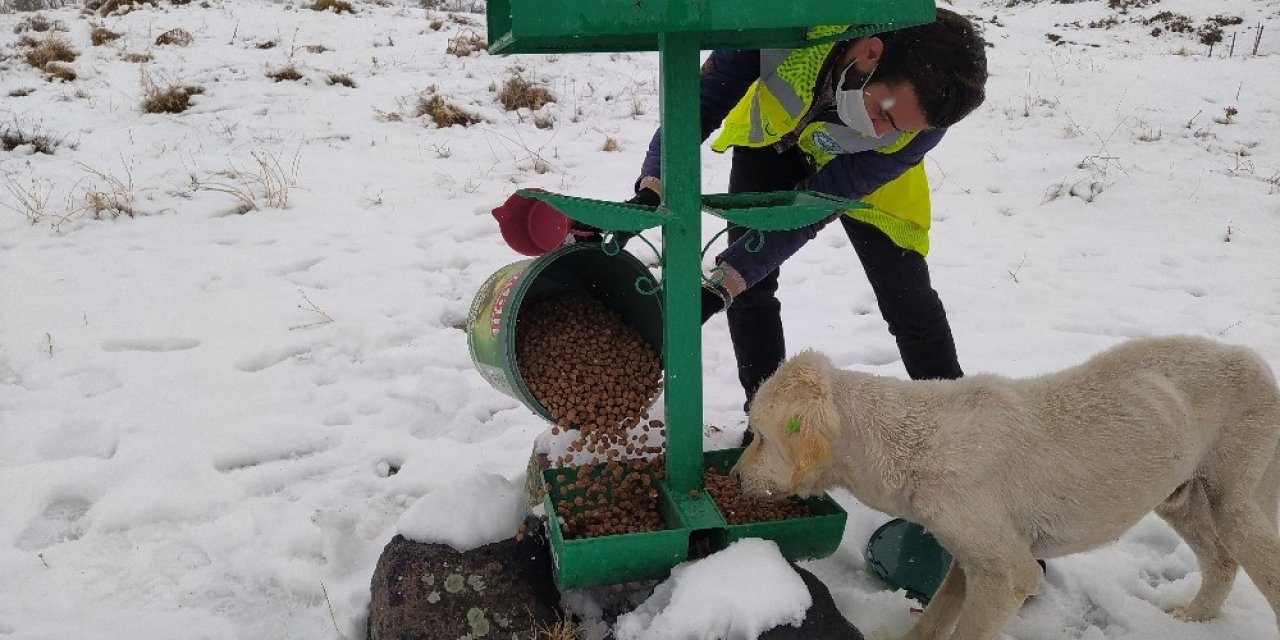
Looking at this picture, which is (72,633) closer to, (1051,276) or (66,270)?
(66,270)

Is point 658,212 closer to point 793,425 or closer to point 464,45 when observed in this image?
point 793,425

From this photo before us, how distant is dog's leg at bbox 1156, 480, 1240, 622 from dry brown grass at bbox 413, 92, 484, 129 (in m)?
7.41

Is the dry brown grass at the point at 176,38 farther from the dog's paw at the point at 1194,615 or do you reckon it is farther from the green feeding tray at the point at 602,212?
the dog's paw at the point at 1194,615

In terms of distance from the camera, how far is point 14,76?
8.92m

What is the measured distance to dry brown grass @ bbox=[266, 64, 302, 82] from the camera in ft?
30.8

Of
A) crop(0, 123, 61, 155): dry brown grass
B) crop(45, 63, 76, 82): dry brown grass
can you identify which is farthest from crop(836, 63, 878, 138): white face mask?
crop(45, 63, 76, 82): dry brown grass

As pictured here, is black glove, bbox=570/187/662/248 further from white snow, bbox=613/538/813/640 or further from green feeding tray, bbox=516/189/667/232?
white snow, bbox=613/538/813/640

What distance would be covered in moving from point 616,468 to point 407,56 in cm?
925

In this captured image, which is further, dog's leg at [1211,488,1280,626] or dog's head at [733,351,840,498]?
dog's leg at [1211,488,1280,626]

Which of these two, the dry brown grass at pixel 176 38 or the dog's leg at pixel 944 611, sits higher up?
the dry brown grass at pixel 176 38

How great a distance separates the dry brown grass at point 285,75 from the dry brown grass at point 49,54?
95.8 inches

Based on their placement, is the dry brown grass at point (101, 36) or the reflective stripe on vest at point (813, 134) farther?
the dry brown grass at point (101, 36)

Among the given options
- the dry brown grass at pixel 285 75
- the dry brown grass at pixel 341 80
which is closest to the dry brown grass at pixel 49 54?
the dry brown grass at pixel 285 75

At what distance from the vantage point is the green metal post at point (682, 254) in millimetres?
2385
